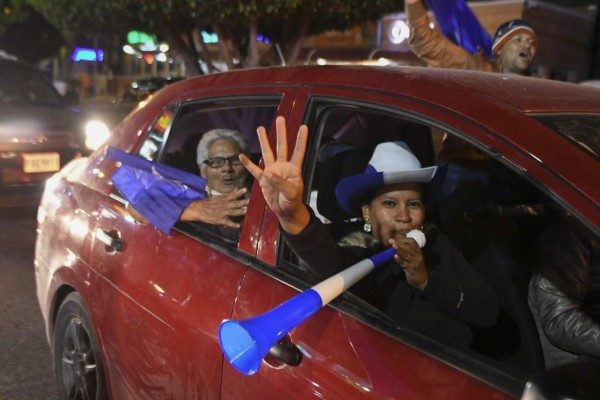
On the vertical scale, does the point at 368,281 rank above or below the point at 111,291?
above

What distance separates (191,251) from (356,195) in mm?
627

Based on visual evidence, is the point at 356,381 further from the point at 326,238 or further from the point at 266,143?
the point at 266,143

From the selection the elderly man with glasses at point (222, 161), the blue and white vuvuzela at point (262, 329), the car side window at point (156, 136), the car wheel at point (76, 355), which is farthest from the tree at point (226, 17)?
the blue and white vuvuzela at point (262, 329)

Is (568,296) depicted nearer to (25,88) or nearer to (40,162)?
(40,162)

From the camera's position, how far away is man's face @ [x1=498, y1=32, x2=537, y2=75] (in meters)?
3.49

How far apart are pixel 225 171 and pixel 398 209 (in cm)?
109

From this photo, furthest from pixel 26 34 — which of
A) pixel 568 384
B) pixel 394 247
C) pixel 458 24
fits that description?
pixel 568 384

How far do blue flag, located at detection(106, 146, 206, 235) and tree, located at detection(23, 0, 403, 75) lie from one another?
25.9 ft

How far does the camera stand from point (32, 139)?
6730 millimetres

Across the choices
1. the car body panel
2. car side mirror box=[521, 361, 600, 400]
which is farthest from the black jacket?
car side mirror box=[521, 361, 600, 400]

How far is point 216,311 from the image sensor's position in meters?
1.94

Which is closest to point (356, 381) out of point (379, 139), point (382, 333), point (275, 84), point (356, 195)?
point (382, 333)

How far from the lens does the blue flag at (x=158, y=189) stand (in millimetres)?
2340

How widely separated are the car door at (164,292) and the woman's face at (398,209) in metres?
0.47
